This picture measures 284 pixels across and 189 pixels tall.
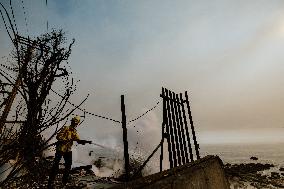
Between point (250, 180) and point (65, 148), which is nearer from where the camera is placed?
point (65, 148)

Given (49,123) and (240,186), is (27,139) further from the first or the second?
(240,186)

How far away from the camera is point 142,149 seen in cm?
5109

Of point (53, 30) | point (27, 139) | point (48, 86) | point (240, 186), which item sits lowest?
point (240, 186)

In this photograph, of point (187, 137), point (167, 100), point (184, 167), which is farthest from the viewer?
point (187, 137)

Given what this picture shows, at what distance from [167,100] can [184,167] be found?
3843 millimetres

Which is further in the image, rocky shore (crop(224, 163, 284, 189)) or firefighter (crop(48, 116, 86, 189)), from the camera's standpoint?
firefighter (crop(48, 116, 86, 189))

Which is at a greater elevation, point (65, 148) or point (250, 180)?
point (65, 148)

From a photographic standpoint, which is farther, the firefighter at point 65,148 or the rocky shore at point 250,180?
the firefighter at point 65,148

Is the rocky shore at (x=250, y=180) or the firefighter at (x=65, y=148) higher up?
the firefighter at (x=65, y=148)

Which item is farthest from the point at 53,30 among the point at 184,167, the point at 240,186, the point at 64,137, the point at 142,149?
the point at 142,149

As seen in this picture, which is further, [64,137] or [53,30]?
[53,30]

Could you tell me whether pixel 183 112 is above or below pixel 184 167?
above

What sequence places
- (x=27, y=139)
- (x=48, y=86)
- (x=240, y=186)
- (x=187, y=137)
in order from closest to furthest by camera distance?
(x=27, y=139), (x=48, y=86), (x=187, y=137), (x=240, y=186)

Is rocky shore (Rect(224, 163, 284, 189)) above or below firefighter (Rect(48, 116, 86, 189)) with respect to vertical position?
below
